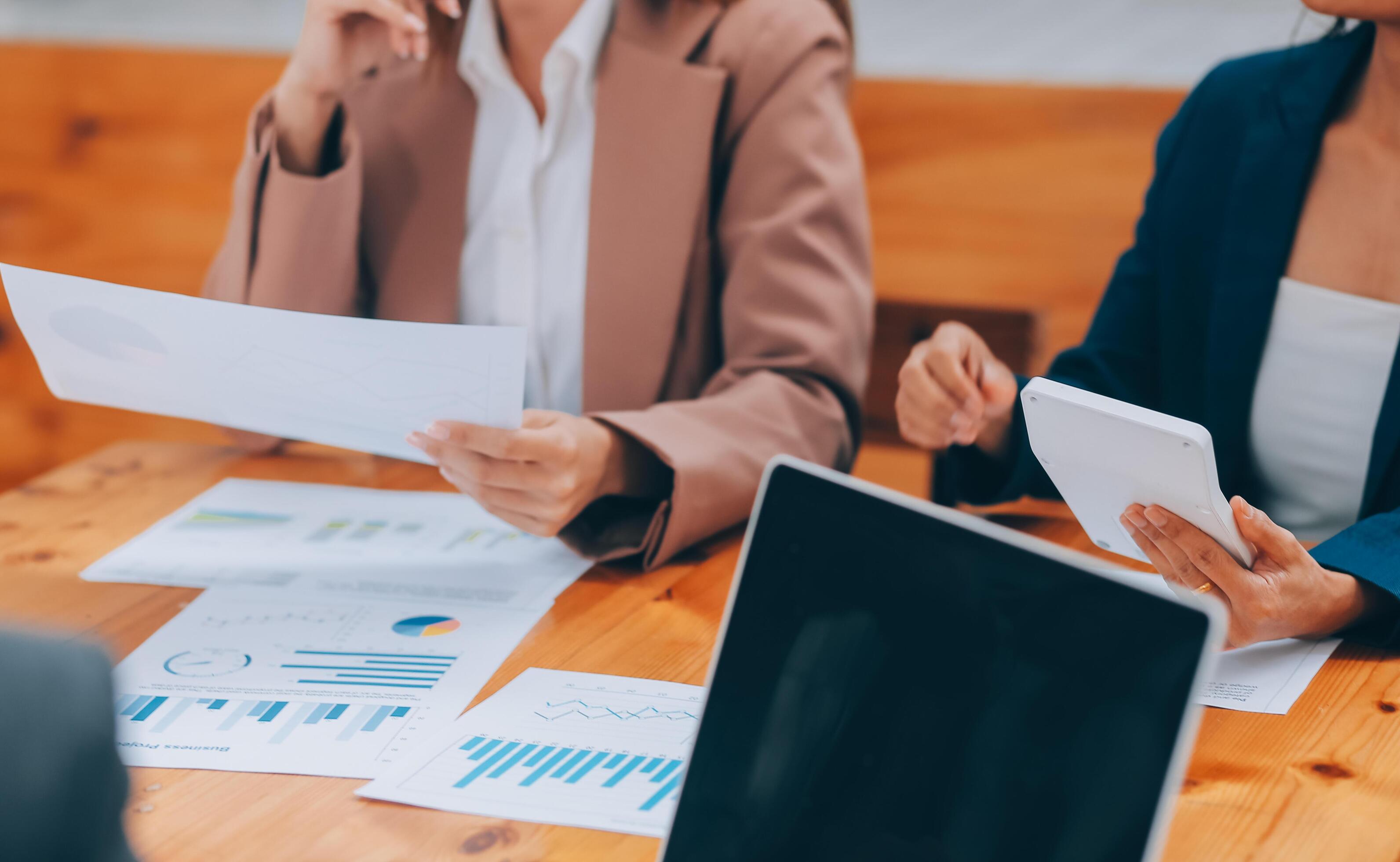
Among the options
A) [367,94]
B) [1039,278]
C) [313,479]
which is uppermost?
[367,94]

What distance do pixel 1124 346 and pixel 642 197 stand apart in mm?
489

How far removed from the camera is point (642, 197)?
1.17m

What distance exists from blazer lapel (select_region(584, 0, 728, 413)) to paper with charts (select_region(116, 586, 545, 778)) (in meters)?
0.39

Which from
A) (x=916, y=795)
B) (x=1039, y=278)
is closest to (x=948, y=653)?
(x=916, y=795)

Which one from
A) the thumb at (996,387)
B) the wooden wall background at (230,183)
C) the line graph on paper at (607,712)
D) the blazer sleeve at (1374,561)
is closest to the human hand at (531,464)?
the line graph on paper at (607,712)

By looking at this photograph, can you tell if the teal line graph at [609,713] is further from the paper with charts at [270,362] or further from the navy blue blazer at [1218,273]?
the navy blue blazer at [1218,273]

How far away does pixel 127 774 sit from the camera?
12.0 inches

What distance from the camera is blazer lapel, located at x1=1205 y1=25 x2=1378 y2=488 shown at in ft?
3.37

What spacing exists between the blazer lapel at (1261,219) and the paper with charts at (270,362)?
0.63 metres

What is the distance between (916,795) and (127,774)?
300mm

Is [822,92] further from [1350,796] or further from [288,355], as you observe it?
[1350,796]

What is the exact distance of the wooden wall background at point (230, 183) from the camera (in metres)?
1.80

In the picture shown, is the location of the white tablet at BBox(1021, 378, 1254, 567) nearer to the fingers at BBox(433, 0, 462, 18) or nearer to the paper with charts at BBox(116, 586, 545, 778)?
the paper with charts at BBox(116, 586, 545, 778)

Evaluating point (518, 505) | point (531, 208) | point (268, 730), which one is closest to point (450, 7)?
point (531, 208)
